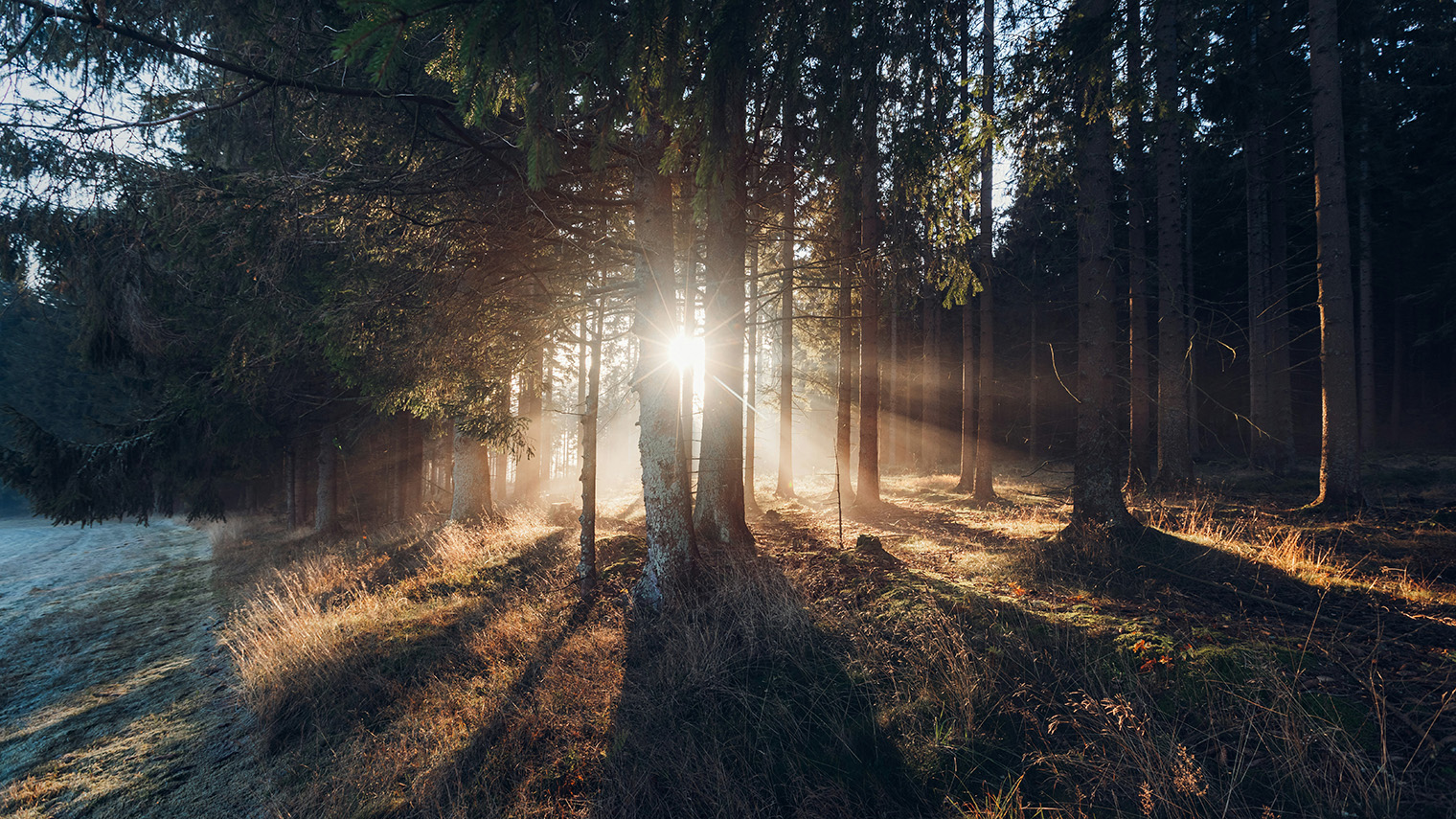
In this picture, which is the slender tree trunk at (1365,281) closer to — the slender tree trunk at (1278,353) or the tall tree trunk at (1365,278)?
the tall tree trunk at (1365,278)

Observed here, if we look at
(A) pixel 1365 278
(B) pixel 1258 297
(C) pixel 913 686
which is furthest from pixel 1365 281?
(C) pixel 913 686

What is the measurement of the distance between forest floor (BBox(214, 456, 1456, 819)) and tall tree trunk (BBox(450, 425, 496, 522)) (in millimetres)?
5330

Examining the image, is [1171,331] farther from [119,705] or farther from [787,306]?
[119,705]

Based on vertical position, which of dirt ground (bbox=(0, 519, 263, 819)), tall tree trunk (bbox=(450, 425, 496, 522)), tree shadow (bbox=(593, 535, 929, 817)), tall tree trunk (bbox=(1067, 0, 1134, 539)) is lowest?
dirt ground (bbox=(0, 519, 263, 819))

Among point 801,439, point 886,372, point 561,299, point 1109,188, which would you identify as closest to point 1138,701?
point 1109,188

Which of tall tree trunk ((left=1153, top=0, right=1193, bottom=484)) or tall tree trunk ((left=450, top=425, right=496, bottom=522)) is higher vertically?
tall tree trunk ((left=1153, top=0, right=1193, bottom=484))

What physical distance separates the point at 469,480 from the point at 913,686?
1200 cm

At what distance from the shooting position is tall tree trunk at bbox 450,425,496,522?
1291cm

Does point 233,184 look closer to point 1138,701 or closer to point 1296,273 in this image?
point 1138,701

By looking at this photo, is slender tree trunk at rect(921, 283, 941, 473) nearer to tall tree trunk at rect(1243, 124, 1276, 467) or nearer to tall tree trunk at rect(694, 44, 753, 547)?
tall tree trunk at rect(1243, 124, 1276, 467)

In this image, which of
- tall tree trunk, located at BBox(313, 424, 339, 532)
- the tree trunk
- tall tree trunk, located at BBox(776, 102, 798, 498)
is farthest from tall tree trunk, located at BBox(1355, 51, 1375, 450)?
tall tree trunk, located at BBox(313, 424, 339, 532)

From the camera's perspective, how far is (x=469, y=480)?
42.8 ft

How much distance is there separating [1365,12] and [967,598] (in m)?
16.1

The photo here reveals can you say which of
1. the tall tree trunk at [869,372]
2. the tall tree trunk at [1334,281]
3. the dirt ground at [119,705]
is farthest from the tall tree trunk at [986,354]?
the dirt ground at [119,705]
